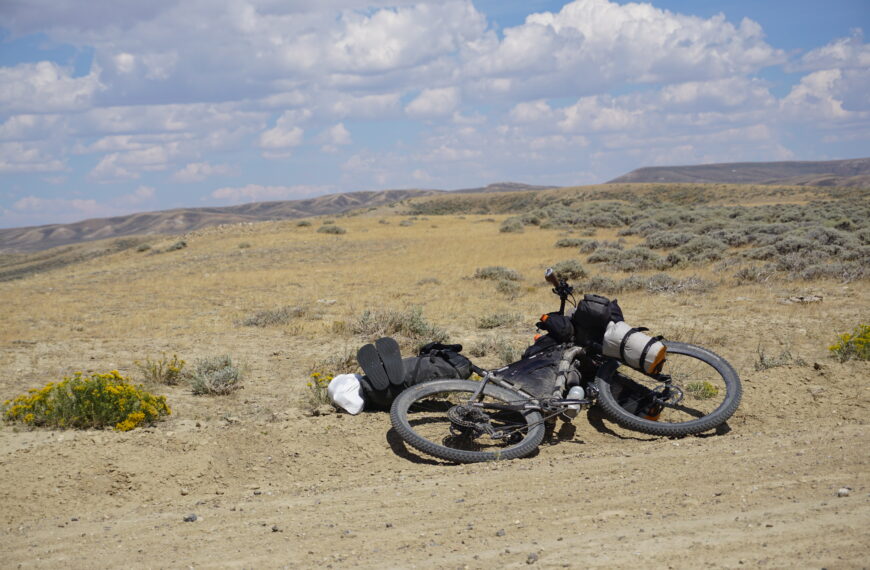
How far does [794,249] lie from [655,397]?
14.1 m

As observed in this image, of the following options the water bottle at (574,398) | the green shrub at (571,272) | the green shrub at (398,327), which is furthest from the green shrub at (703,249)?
the water bottle at (574,398)

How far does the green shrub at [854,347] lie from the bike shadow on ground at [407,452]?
4166 mm

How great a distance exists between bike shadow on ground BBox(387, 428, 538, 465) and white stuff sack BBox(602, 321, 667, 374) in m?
1.12

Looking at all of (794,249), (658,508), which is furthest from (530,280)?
(658,508)

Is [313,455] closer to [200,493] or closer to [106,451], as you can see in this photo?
[200,493]

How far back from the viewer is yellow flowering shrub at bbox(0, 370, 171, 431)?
5.70 m

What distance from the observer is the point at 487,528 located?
358 centimetres

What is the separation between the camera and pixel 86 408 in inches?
227

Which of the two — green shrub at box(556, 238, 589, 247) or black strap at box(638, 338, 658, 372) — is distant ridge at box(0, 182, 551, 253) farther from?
black strap at box(638, 338, 658, 372)

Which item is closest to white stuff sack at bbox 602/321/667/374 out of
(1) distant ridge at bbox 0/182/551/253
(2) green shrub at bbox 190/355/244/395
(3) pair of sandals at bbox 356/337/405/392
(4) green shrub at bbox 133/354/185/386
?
(3) pair of sandals at bbox 356/337/405/392

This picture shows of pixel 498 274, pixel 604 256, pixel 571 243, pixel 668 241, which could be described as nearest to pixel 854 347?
pixel 498 274

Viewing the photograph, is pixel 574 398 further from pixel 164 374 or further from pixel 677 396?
pixel 164 374

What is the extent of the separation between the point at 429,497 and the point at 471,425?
109 cm

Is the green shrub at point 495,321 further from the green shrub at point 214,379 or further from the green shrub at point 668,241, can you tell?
the green shrub at point 668,241
